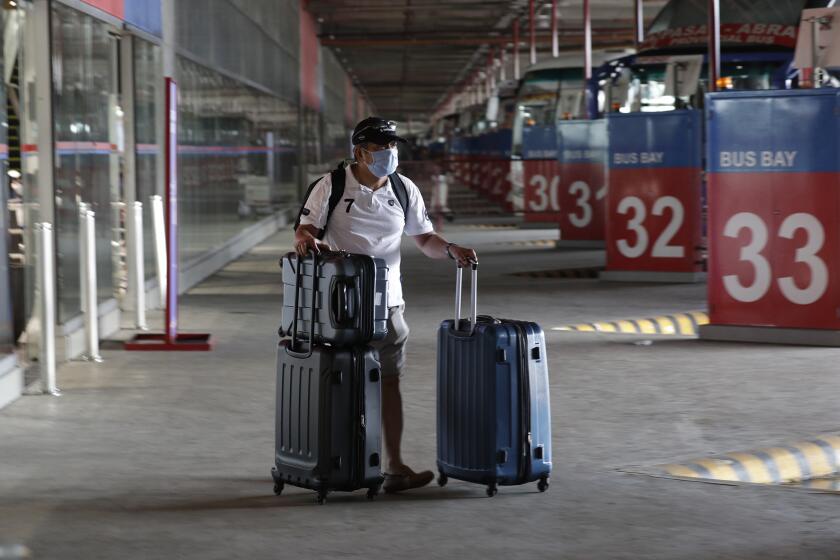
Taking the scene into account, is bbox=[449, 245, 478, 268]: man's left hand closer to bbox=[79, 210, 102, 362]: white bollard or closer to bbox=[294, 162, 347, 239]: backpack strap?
bbox=[294, 162, 347, 239]: backpack strap

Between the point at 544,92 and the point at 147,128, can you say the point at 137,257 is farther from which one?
the point at 544,92

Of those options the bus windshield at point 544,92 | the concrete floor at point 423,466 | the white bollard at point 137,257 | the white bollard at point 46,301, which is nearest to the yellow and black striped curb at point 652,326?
the concrete floor at point 423,466

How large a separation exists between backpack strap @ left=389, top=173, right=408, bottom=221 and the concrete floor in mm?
1345

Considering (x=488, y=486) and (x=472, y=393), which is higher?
(x=472, y=393)

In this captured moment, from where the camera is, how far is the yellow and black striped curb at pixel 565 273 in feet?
63.0

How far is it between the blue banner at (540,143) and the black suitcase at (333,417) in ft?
89.2

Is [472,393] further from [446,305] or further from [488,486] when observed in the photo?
[446,305]

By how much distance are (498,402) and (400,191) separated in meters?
1.11

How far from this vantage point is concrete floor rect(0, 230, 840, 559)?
5844 millimetres

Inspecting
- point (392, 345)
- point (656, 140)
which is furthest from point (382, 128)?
point (656, 140)

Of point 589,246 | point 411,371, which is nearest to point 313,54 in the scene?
point 589,246

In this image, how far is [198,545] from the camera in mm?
5797

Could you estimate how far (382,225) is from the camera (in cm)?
682

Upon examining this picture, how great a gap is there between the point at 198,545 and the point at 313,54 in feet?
141
